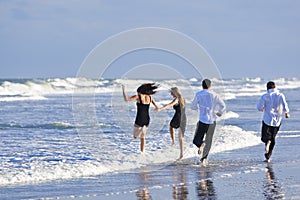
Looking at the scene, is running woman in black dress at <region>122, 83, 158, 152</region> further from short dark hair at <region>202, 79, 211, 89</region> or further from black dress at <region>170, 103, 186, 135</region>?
short dark hair at <region>202, 79, 211, 89</region>

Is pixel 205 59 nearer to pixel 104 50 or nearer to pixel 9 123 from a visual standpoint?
pixel 104 50

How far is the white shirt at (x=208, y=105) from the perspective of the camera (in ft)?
39.8

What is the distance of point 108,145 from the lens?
16391 mm

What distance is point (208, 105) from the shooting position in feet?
39.9

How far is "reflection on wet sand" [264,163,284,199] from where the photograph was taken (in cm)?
851

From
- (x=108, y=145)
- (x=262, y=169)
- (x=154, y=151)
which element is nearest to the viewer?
(x=262, y=169)

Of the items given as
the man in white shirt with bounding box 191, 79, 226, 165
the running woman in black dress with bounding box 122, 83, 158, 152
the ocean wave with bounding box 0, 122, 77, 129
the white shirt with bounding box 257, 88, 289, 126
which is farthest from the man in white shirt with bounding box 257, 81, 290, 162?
the ocean wave with bounding box 0, 122, 77, 129

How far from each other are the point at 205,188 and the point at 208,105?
3122mm

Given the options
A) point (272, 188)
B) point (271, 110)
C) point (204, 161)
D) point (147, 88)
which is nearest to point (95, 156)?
point (147, 88)

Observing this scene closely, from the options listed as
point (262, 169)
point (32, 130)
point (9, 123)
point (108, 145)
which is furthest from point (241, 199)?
point (9, 123)

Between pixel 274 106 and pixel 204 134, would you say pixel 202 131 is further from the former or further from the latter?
pixel 274 106

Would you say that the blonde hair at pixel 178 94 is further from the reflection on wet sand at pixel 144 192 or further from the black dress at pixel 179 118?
the reflection on wet sand at pixel 144 192

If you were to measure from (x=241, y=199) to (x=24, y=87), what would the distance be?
65966 mm

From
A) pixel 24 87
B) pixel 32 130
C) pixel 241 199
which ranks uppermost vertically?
pixel 24 87
